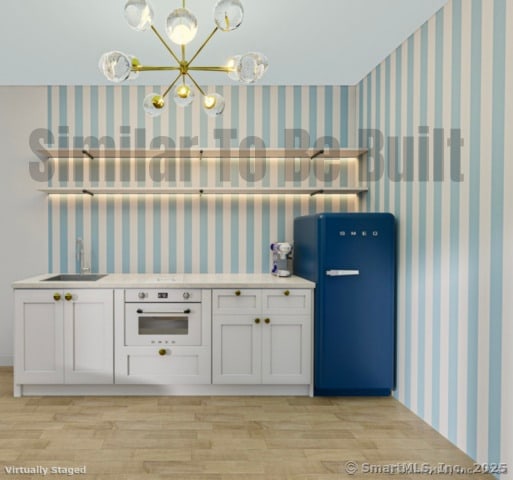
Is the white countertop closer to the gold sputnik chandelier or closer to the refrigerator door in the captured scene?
the refrigerator door

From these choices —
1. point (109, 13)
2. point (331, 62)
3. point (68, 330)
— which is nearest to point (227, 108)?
point (331, 62)

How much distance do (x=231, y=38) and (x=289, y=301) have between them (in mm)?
1963

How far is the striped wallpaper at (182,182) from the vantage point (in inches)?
156

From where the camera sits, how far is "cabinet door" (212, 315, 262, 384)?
3291 millimetres

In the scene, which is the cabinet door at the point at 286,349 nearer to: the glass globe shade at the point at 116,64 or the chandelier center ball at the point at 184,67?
the chandelier center ball at the point at 184,67

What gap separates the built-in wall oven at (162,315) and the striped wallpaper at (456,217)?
155 centimetres

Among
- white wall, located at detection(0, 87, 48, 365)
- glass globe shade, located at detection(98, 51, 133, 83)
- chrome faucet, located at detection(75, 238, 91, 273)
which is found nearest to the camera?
glass globe shade, located at detection(98, 51, 133, 83)

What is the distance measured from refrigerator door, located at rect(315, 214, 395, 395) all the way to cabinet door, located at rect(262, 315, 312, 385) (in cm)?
10

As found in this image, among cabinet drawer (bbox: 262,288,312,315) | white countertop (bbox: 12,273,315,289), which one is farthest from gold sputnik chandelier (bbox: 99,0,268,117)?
cabinet drawer (bbox: 262,288,312,315)

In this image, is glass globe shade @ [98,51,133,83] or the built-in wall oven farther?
the built-in wall oven

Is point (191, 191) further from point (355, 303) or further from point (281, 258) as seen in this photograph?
point (355, 303)

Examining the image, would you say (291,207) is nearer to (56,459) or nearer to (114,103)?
(114,103)

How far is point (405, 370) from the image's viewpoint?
315 cm

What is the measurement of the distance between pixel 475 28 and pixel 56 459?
10.6ft
